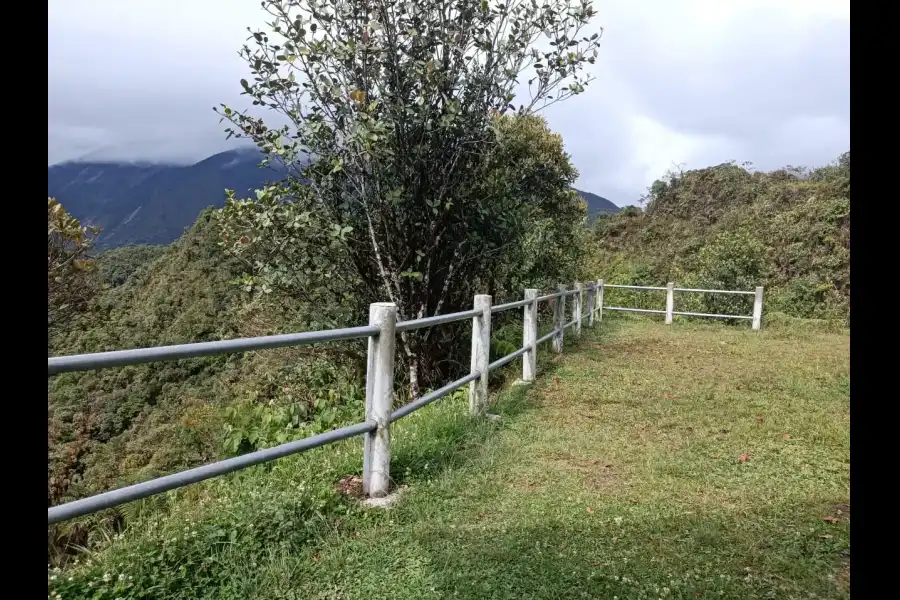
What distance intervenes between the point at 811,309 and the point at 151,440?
585 inches

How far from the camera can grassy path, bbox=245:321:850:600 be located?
2092 mm

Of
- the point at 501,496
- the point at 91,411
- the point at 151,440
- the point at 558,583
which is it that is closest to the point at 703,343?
the point at 501,496

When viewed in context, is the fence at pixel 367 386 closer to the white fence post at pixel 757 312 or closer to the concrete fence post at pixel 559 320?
the concrete fence post at pixel 559 320

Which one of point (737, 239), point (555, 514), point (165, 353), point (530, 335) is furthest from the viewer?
point (737, 239)

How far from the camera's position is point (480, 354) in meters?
4.45

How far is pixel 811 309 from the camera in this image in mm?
12852

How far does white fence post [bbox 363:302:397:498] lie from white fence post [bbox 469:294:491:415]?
1.50 metres

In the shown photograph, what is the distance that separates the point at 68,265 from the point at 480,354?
7.51 m

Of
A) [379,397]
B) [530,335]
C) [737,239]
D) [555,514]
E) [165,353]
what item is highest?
[737,239]

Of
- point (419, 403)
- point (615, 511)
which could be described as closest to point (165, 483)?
point (419, 403)

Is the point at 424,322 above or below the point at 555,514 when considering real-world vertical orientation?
above

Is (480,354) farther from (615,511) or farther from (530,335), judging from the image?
(615,511)

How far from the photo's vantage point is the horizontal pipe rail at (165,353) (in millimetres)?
1597
